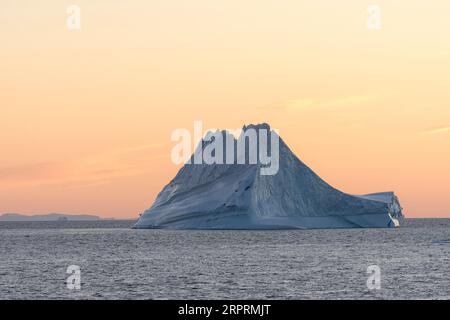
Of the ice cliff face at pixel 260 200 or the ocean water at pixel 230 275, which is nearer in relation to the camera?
the ocean water at pixel 230 275

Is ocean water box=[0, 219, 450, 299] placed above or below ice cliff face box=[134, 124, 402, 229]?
below

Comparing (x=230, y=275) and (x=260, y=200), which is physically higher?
(x=260, y=200)

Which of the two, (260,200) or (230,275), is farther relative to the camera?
(260,200)

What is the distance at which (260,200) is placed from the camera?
94438 millimetres

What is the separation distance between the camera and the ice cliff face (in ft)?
309

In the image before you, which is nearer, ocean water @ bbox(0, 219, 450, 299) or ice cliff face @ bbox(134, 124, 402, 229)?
ocean water @ bbox(0, 219, 450, 299)

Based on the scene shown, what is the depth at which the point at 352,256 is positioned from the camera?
185 feet

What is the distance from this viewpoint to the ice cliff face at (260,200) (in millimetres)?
94062

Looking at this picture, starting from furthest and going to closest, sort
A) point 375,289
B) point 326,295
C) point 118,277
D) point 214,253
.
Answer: point 214,253 → point 118,277 → point 375,289 → point 326,295

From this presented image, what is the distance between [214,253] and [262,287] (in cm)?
2777

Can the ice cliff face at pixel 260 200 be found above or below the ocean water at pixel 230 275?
above
